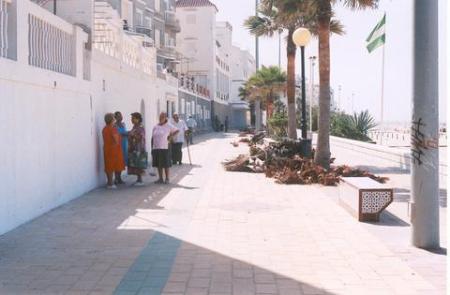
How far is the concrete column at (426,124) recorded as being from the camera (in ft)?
22.4

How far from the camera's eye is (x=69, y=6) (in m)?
12.4

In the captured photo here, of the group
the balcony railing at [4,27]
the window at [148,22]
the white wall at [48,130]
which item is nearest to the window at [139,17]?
the window at [148,22]

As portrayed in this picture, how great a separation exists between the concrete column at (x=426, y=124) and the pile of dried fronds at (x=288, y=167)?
652cm

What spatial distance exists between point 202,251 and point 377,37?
18998 millimetres

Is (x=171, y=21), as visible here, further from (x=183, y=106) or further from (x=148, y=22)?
(x=183, y=106)

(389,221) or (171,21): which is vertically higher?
(171,21)

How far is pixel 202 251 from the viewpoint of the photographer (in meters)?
6.87

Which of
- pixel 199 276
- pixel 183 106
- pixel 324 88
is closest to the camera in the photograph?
pixel 199 276

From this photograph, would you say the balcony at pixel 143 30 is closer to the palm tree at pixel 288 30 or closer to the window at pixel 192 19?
the window at pixel 192 19

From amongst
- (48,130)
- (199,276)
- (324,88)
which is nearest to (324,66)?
(324,88)

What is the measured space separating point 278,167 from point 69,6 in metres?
6.47

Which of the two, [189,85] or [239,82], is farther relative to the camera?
[239,82]

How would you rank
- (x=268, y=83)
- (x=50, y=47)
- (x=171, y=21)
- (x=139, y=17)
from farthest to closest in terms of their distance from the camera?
(x=171, y=21) → (x=268, y=83) → (x=139, y=17) → (x=50, y=47)

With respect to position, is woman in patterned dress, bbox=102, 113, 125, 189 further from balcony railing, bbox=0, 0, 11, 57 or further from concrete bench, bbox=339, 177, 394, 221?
concrete bench, bbox=339, 177, 394, 221
